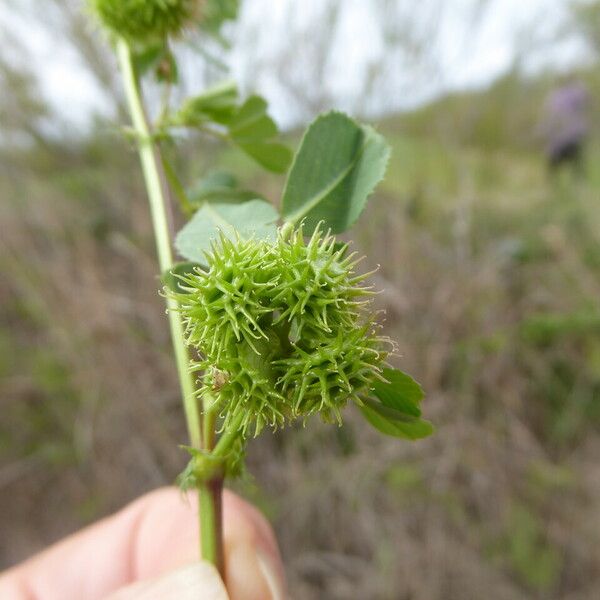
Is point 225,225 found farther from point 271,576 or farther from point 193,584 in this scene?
point 271,576

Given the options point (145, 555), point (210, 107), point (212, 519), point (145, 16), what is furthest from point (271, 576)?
point (145, 16)

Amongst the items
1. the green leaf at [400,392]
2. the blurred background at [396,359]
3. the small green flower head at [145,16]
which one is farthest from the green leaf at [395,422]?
the blurred background at [396,359]

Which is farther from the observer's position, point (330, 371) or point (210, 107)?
point (210, 107)

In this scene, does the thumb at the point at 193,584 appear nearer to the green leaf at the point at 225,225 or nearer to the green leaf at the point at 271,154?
the green leaf at the point at 225,225

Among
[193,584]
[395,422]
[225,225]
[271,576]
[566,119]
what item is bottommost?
[271,576]

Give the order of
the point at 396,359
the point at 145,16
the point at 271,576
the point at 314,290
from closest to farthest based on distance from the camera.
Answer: the point at 314,290 → the point at 145,16 → the point at 271,576 → the point at 396,359

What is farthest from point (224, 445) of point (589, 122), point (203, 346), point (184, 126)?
point (589, 122)

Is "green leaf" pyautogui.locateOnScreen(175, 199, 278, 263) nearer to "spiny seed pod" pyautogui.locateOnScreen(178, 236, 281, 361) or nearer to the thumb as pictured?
"spiny seed pod" pyautogui.locateOnScreen(178, 236, 281, 361)
